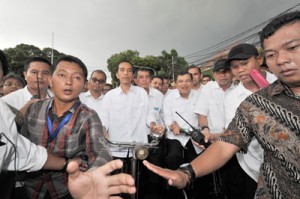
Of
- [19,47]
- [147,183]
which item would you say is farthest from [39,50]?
[147,183]

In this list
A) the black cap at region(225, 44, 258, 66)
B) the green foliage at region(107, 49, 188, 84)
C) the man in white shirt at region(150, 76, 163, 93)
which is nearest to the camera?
the black cap at region(225, 44, 258, 66)

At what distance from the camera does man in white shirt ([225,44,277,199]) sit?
2723 millimetres

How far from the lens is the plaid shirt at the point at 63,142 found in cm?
213

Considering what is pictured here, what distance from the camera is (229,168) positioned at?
3.85 meters

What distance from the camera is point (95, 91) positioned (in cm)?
566

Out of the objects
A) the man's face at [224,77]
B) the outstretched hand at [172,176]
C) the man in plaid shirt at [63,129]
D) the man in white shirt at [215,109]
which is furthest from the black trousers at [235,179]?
the man in plaid shirt at [63,129]

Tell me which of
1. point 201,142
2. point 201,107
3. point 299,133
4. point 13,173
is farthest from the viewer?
point 201,107

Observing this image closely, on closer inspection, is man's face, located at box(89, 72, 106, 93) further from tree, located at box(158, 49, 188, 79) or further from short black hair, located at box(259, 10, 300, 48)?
tree, located at box(158, 49, 188, 79)

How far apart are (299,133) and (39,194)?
2297 mm

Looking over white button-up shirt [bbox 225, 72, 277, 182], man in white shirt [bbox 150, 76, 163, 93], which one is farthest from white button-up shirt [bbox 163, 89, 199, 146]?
man in white shirt [bbox 150, 76, 163, 93]

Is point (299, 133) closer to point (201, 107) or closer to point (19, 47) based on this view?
point (201, 107)

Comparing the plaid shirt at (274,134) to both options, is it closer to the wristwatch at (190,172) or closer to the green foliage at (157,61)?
the wristwatch at (190,172)

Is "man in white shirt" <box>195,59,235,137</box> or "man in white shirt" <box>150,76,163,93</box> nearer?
"man in white shirt" <box>195,59,235,137</box>

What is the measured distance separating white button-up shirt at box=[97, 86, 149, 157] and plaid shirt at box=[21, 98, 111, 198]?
207 cm
